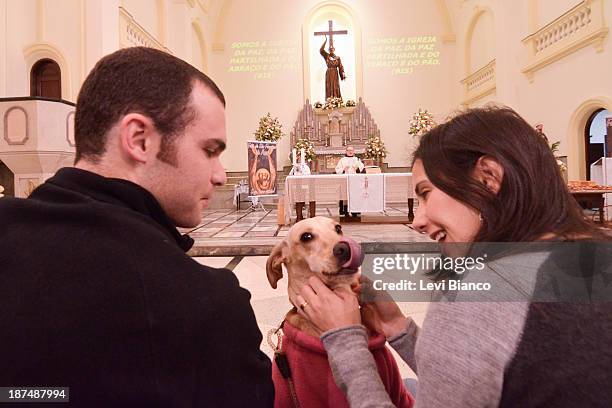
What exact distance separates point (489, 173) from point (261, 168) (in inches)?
413

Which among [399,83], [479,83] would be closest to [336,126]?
[399,83]

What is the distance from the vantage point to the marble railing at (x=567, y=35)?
9.32m

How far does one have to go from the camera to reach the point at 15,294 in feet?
2.48

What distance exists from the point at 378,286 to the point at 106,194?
89 centimetres

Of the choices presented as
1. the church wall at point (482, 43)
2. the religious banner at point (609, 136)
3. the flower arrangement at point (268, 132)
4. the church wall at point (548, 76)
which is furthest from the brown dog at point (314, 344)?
the church wall at point (482, 43)

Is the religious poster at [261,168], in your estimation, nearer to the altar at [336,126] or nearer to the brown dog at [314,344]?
the altar at [336,126]

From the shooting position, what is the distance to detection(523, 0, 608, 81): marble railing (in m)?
9.32

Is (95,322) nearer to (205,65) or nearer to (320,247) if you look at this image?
(320,247)

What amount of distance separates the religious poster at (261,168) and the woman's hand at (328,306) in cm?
962

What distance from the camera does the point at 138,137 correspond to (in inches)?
39.2

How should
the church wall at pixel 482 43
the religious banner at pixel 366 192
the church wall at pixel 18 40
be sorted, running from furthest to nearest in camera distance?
the church wall at pixel 482 43, the church wall at pixel 18 40, the religious banner at pixel 366 192

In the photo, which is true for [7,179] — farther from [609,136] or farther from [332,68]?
[609,136]

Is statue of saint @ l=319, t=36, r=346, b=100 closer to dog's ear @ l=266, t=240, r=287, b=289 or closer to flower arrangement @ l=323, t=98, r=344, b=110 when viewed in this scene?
flower arrangement @ l=323, t=98, r=344, b=110

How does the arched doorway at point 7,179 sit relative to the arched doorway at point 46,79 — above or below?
below
